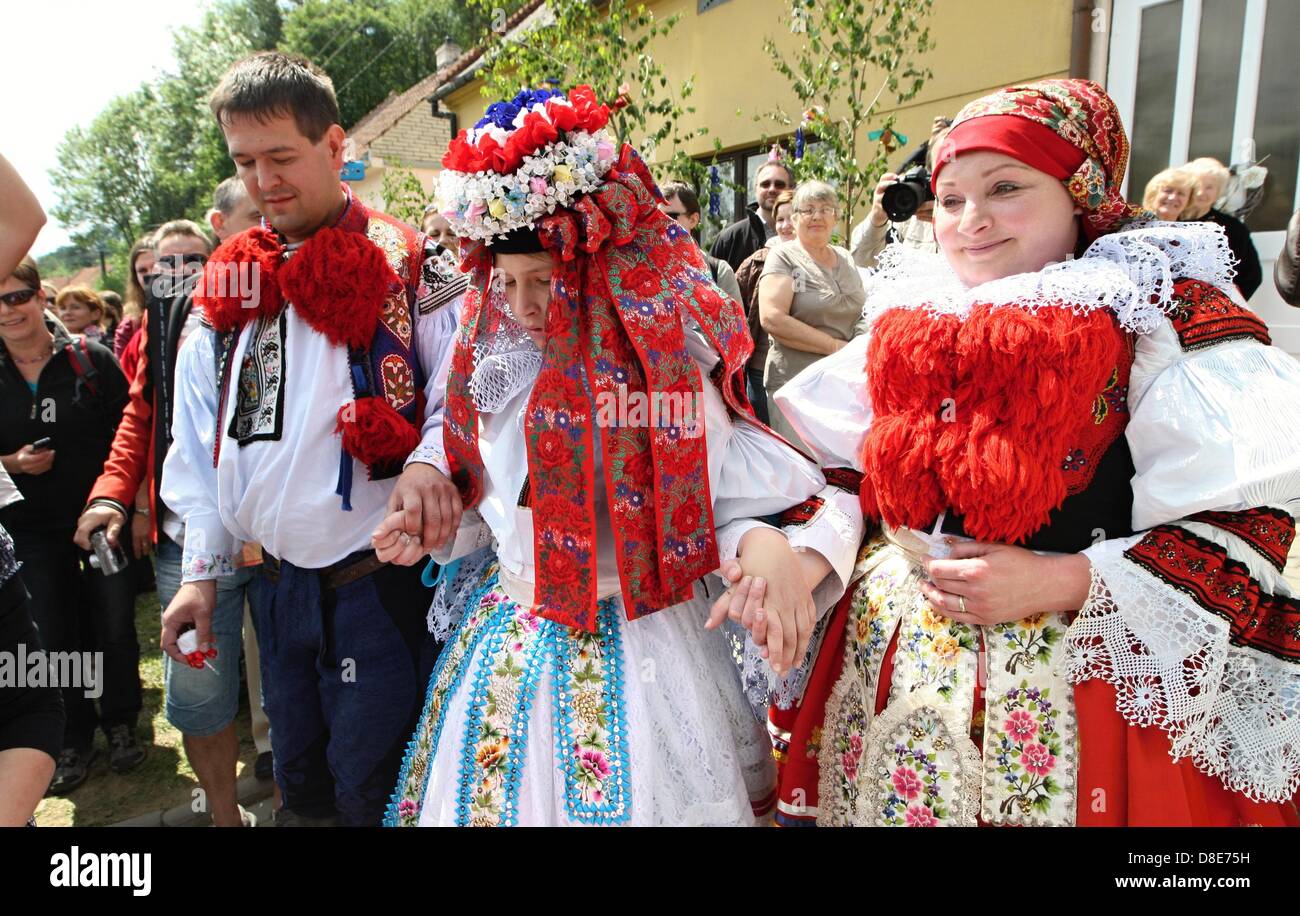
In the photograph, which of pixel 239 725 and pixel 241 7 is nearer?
pixel 239 725

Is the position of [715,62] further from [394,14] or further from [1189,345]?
[394,14]

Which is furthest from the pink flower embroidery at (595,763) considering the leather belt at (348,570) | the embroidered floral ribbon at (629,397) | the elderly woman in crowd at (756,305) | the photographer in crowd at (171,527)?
the elderly woman in crowd at (756,305)

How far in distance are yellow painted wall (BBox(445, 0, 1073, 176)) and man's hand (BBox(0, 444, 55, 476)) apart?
6.66 m

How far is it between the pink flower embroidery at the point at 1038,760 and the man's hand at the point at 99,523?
2.89 meters

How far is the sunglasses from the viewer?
3.25m

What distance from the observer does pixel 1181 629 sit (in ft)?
4.30

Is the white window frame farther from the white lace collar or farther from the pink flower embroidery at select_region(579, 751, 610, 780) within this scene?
the pink flower embroidery at select_region(579, 751, 610, 780)

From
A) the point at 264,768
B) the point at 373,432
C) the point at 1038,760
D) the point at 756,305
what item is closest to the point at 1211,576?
the point at 1038,760

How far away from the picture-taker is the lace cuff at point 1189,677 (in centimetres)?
130
